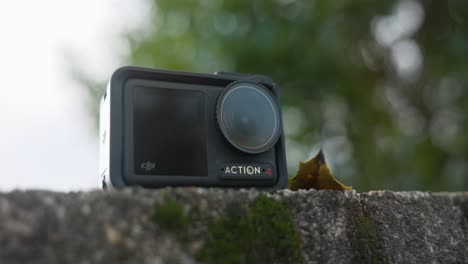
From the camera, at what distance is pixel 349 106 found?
3.70 metres

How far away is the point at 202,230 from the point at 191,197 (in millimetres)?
37

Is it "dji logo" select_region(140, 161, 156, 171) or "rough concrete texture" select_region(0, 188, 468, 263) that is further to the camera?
"dji logo" select_region(140, 161, 156, 171)

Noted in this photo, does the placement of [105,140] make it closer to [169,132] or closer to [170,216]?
[169,132]

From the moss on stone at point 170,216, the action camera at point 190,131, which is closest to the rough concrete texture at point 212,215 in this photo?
the moss on stone at point 170,216

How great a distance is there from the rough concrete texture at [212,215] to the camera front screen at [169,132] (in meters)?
0.12

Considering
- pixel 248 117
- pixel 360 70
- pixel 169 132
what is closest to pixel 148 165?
pixel 169 132

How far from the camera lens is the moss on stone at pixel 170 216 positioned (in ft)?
1.63

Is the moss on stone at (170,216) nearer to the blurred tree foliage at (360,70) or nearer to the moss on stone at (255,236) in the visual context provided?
the moss on stone at (255,236)

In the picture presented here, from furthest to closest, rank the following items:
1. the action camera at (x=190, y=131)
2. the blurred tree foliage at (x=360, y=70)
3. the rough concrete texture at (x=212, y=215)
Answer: the blurred tree foliage at (x=360, y=70) < the action camera at (x=190, y=131) < the rough concrete texture at (x=212, y=215)

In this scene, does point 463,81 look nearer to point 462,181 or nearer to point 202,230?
point 462,181

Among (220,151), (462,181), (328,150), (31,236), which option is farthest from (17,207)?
(328,150)

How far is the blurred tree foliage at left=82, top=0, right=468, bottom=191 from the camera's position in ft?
10.1

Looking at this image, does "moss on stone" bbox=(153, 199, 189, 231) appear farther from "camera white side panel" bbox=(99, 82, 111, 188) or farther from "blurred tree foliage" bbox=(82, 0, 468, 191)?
"blurred tree foliage" bbox=(82, 0, 468, 191)

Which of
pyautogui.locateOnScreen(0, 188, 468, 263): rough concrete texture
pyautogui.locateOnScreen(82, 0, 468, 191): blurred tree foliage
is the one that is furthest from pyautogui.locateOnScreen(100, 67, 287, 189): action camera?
pyautogui.locateOnScreen(82, 0, 468, 191): blurred tree foliage
